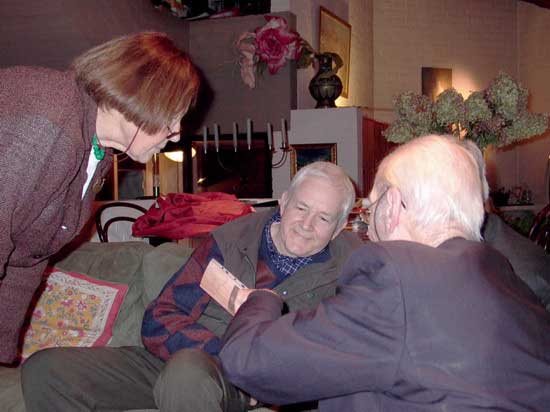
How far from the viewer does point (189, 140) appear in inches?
167

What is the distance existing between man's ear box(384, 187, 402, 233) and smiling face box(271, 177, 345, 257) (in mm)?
824

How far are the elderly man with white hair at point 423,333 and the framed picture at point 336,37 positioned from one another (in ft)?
12.5

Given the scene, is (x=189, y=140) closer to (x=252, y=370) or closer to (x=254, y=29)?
(x=254, y=29)

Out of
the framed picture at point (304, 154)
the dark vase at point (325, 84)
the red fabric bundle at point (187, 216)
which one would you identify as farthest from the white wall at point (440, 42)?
the red fabric bundle at point (187, 216)

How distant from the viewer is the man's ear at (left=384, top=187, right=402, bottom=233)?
1.00 m

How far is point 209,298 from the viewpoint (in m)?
1.80

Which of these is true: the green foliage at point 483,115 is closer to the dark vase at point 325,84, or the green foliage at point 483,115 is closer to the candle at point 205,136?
the dark vase at point 325,84

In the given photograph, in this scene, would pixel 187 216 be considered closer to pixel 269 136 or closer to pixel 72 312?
pixel 72 312

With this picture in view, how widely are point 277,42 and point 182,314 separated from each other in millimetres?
2486

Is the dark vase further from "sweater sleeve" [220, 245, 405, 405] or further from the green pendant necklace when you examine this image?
"sweater sleeve" [220, 245, 405, 405]

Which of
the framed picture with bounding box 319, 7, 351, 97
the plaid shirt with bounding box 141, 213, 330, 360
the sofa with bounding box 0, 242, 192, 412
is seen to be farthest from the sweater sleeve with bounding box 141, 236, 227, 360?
the framed picture with bounding box 319, 7, 351, 97

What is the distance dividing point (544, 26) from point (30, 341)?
6266 millimetres

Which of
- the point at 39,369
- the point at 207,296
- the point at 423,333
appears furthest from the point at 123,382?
the point at 423,333

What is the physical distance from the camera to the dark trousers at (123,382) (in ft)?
4.71
